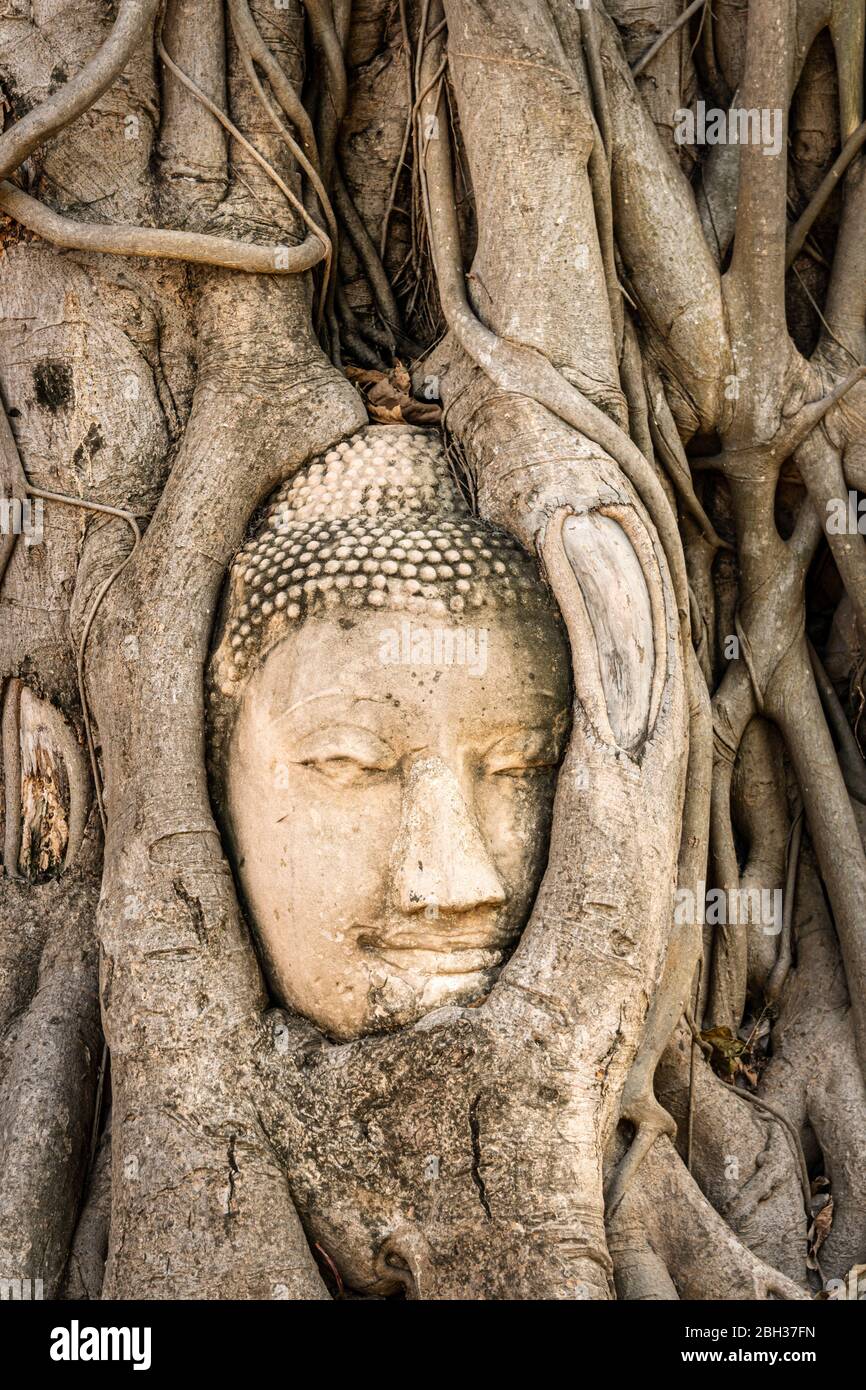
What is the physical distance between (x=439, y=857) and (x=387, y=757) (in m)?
0.23

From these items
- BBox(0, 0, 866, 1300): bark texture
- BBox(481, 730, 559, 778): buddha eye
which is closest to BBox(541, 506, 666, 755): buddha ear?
BBox(0, 0, 866, 1300): bark texture

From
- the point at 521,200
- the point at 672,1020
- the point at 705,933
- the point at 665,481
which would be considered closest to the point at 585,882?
the point at 672,1020

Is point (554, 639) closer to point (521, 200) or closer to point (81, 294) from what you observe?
point (521, 200)

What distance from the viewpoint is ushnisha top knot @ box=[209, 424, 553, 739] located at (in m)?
3.12

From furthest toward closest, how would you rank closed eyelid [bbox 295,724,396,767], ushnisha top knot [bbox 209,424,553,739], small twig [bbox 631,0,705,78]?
small twig [bbox 631,0,705,78] < ushnisha top knot [bbox 209,424,553,739] < closed eyelid [bbox 295,724,396,767]

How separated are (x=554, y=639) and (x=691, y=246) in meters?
1.28

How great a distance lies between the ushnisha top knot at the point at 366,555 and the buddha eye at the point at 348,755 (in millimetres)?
262

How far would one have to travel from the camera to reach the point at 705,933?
12.5 ft

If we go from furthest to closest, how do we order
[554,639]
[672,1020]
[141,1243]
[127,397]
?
[127,397], [672,1020], [554,639], [141,1243]

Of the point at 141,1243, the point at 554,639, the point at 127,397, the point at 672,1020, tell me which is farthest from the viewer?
the point at 127,397

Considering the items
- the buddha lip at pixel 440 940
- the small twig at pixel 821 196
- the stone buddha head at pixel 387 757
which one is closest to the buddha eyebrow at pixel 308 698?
the stone buddha head at pixel 387 757

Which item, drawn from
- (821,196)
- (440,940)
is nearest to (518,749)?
(440,940)

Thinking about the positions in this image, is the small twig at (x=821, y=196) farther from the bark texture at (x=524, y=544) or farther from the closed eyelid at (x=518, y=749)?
the closed eyelid at (x=518, y=749)

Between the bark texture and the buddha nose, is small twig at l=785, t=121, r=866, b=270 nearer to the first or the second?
the bark texture
